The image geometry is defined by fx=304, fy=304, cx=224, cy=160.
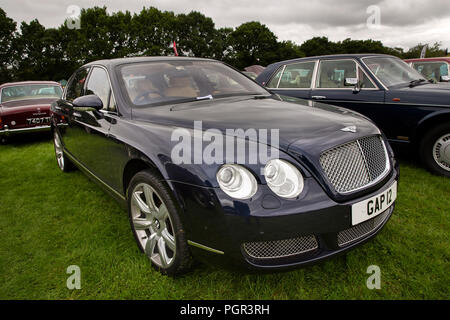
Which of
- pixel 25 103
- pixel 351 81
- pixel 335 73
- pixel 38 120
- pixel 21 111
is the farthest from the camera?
pixel 25 103

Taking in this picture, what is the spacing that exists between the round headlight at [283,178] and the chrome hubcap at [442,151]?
3219 mm

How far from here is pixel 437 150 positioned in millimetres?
3971

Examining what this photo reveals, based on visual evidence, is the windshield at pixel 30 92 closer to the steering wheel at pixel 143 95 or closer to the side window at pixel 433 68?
the steering wheel at pixel 143 95

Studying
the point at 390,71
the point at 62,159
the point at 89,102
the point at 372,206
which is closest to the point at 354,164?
the point at 372,206

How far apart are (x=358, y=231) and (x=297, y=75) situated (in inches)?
158

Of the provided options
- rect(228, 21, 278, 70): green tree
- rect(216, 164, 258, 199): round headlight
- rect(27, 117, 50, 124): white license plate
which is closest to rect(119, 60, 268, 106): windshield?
rect(216, 164, 258, 199): round headlight

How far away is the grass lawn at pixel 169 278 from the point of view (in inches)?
78.8

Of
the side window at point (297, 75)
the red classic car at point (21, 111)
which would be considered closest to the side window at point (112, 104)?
the side window at point (297, 75)

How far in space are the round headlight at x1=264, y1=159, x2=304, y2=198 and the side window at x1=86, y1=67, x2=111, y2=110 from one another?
1.81 m

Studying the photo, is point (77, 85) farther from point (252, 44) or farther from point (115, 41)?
point (252, 44)

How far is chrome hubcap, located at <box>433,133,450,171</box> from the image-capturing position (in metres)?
3.85

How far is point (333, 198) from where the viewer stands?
5.53 feet

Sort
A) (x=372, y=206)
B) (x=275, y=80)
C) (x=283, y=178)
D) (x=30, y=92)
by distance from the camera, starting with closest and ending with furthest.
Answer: (x=283, y=178)
(x=372, y=206)
(x=275, y=80)
(x=30, y=92)

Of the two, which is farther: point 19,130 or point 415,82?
point 19,130
